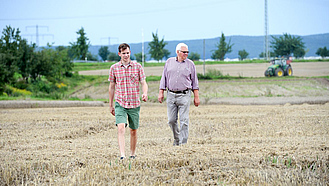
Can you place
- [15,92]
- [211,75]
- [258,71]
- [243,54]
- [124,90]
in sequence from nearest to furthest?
[124,90], [15,92], [211,75], [258,71], [243,54]

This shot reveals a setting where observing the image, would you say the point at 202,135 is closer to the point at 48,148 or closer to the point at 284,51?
the point at 48,148

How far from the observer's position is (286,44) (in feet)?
193

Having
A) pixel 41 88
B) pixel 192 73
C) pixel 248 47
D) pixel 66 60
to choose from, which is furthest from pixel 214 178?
pixel 248 47

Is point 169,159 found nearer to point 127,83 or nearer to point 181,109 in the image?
point 127,83

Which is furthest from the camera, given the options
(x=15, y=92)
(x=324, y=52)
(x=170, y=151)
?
(x=324, y=52)

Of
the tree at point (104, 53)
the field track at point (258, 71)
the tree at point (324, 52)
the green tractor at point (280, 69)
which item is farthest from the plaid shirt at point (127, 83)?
the tree at point (104, 53)

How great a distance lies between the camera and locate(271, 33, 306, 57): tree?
5869 centimetres

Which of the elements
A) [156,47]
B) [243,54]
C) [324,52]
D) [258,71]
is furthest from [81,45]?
[243,54]

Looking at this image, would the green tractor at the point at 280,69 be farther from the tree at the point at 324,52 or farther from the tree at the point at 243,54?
the tree at the point at 243,54

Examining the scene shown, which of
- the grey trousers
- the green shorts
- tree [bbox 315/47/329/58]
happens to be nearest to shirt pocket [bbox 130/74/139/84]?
the green shorts

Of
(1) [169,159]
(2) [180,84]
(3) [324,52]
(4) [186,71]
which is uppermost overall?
(3) [324,52]

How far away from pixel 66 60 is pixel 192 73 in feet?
88.9

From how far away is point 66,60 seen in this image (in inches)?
1355

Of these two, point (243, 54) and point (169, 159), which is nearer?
point (169, 159)
